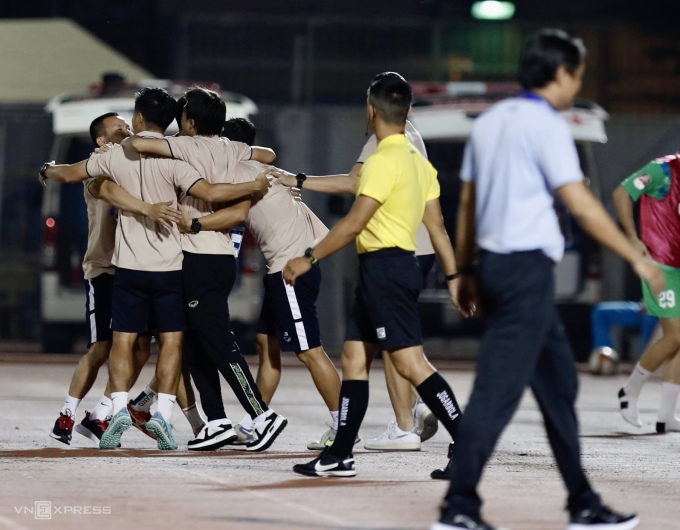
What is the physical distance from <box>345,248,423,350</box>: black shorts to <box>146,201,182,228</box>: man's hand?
138cm

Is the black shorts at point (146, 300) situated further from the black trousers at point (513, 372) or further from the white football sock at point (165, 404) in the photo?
the black trousers at point (513, 372)

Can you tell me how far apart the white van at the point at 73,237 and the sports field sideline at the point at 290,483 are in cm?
704

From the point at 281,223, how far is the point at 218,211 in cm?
49

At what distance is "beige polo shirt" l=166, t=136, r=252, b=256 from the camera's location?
27.3 ft

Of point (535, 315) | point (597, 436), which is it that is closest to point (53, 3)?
point (597, 436)

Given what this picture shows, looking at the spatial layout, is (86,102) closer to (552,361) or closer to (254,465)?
(254,465)

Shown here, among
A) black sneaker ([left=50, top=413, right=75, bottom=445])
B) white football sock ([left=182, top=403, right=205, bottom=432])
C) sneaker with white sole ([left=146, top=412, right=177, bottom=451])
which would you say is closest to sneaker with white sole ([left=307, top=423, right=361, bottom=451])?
white football sock ([left=182, top=403, right=205, bottom=432])

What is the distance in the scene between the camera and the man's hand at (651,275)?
5410 mm

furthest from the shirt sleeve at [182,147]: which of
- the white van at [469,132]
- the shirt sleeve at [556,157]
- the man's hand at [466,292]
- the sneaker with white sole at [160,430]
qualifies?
the white van at [469,132]

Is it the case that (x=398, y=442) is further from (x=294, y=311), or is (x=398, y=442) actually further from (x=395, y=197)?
(x=395, y=197)

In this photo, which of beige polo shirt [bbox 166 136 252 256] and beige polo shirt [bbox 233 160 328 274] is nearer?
beige polo shirt [bbox 166 136 252 256]

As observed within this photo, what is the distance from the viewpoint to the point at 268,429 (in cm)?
830

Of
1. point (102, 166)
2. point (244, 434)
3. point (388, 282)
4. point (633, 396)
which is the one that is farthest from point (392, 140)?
point (633, 396)

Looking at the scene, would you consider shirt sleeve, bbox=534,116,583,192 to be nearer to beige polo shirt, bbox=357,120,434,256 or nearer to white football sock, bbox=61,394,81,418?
beige polo shirt, bbox=357,120,434,256
